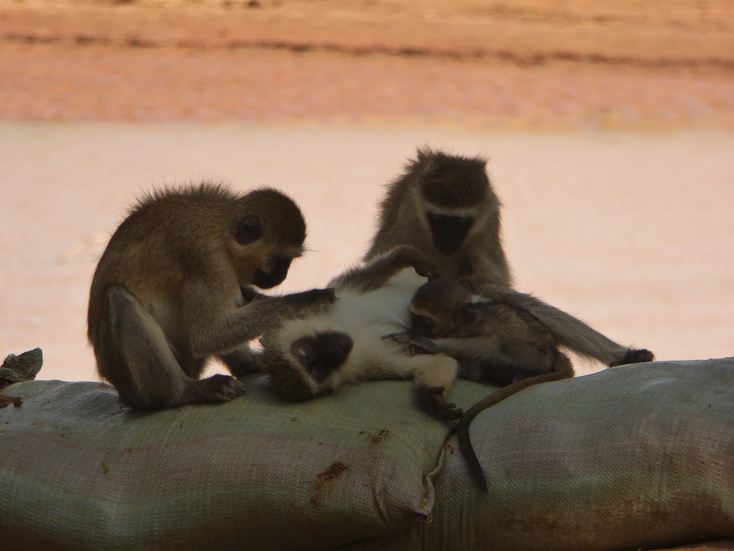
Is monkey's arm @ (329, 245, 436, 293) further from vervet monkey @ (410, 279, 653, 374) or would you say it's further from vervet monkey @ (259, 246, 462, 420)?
vervet monkey @ (410, 279, 653, 374)

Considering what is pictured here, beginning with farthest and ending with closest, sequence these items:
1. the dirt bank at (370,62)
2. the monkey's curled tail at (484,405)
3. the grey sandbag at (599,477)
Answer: the dirt bank at (370,62) < the monkey's curled tail at (484,405) < the grey sandbag at (599,477)

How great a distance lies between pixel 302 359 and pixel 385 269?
0.96 meters

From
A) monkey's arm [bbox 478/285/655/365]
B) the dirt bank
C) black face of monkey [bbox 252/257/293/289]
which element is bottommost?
monkey's arm [bbox 478/285/655/365]

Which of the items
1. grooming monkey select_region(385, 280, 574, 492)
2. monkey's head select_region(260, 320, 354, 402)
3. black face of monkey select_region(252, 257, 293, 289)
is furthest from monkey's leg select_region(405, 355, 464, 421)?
black face of monkey select_region(252, 257, 293, 289)

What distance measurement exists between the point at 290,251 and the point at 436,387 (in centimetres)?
107

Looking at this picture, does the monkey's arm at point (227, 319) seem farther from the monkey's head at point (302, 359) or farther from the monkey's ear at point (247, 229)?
the monkey's ear at point (247, 229)

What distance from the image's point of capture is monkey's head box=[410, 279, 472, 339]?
16.1 ft

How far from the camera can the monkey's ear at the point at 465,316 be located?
192 inches

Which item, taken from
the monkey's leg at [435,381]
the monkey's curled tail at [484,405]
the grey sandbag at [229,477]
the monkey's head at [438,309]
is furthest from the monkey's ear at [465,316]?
the grey sandbag at [229,477]

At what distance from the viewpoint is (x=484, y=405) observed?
4375 mm

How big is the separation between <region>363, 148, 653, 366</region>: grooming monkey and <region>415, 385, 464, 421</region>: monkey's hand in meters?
1.06

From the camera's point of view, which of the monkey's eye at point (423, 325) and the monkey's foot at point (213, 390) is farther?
the monkey's eye at point (423, 325)

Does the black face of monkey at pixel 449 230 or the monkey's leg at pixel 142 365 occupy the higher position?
the black face of monkey at pixel 449 230

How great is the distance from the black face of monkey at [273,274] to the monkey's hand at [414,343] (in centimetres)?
59
